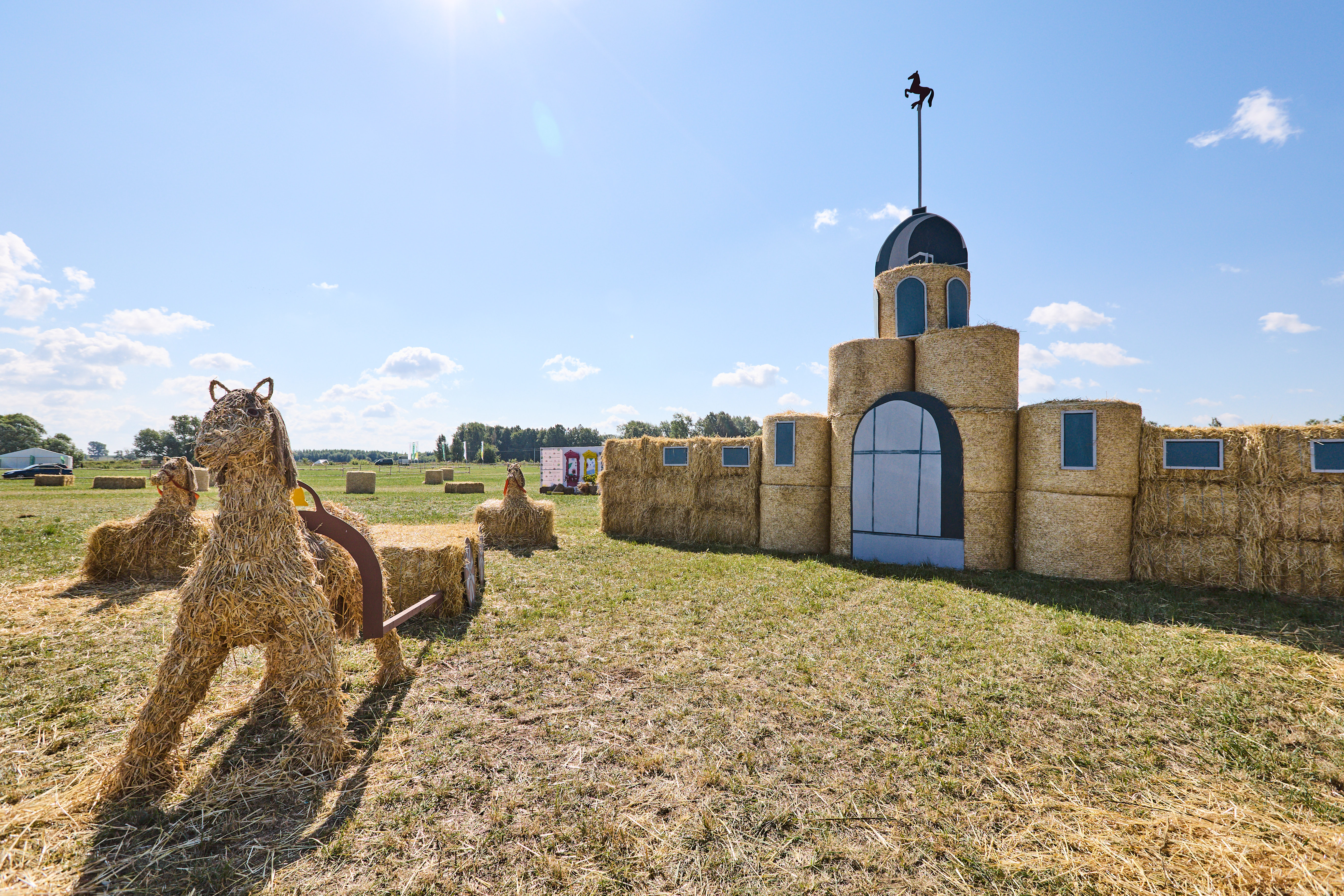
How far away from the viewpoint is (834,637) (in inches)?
212

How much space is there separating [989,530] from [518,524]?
862 cm

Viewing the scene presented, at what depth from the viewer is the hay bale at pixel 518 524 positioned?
10.6 metres

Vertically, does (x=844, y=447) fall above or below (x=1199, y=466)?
above

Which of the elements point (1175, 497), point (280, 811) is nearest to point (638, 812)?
point (280, 811)

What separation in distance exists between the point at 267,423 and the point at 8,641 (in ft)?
16.2

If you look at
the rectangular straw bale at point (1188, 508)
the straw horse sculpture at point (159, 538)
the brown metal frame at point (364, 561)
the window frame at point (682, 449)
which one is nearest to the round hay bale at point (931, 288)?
the rectangular straw bale at point (1188, 508)

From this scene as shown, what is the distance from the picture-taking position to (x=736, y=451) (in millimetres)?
11445

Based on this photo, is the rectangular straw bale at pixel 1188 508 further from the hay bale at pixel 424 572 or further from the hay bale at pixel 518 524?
the hay bale at pixel 518 524

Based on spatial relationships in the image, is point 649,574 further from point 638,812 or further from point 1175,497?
point 1175,497

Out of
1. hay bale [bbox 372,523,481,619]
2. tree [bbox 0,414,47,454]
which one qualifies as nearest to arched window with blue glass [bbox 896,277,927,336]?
hay bale [bbox 372,523,481,619]

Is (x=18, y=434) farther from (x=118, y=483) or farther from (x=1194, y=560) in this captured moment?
(x=1194, y=560)

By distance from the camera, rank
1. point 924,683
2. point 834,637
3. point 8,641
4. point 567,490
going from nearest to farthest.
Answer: point 924,683, point 8,641, point 834,637, point 567,490

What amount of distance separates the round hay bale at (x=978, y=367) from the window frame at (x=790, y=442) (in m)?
2.71

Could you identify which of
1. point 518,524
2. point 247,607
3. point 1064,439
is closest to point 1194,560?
point 1064,439
